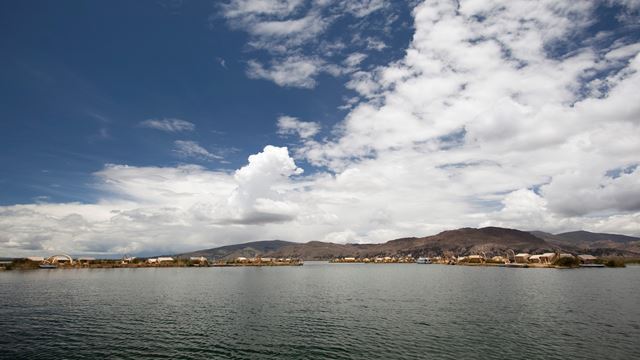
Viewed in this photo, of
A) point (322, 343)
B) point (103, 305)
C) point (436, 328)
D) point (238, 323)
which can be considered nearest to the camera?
point (322, 343)

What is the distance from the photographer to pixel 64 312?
88.5 m

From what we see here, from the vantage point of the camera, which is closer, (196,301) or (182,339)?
(182,339)

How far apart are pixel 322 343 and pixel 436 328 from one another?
23.4 metres

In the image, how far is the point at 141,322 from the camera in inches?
3024

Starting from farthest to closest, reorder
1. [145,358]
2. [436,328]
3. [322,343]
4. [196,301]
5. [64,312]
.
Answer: [196,301]
[64,312]
[436,328]
[322,343]
[145,358]

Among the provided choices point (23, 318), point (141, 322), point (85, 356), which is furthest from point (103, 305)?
point (85, 356)

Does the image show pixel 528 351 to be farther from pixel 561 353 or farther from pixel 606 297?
pixel 606 297

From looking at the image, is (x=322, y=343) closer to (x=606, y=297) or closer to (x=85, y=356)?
(x=85, y=356)

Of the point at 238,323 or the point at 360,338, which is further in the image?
the point at 238,323

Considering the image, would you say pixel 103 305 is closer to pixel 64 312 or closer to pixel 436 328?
pixel 64 312

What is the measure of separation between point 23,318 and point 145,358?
160 feet

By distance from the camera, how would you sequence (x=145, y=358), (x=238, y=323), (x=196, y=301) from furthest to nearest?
1. (x=196, y=301)
2. (x=238, y=323)
3. (x=145, y=358)

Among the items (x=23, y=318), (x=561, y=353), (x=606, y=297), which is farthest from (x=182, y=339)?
(x=606, y=297)

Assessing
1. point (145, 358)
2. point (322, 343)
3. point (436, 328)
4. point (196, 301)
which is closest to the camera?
point (145, 358)
